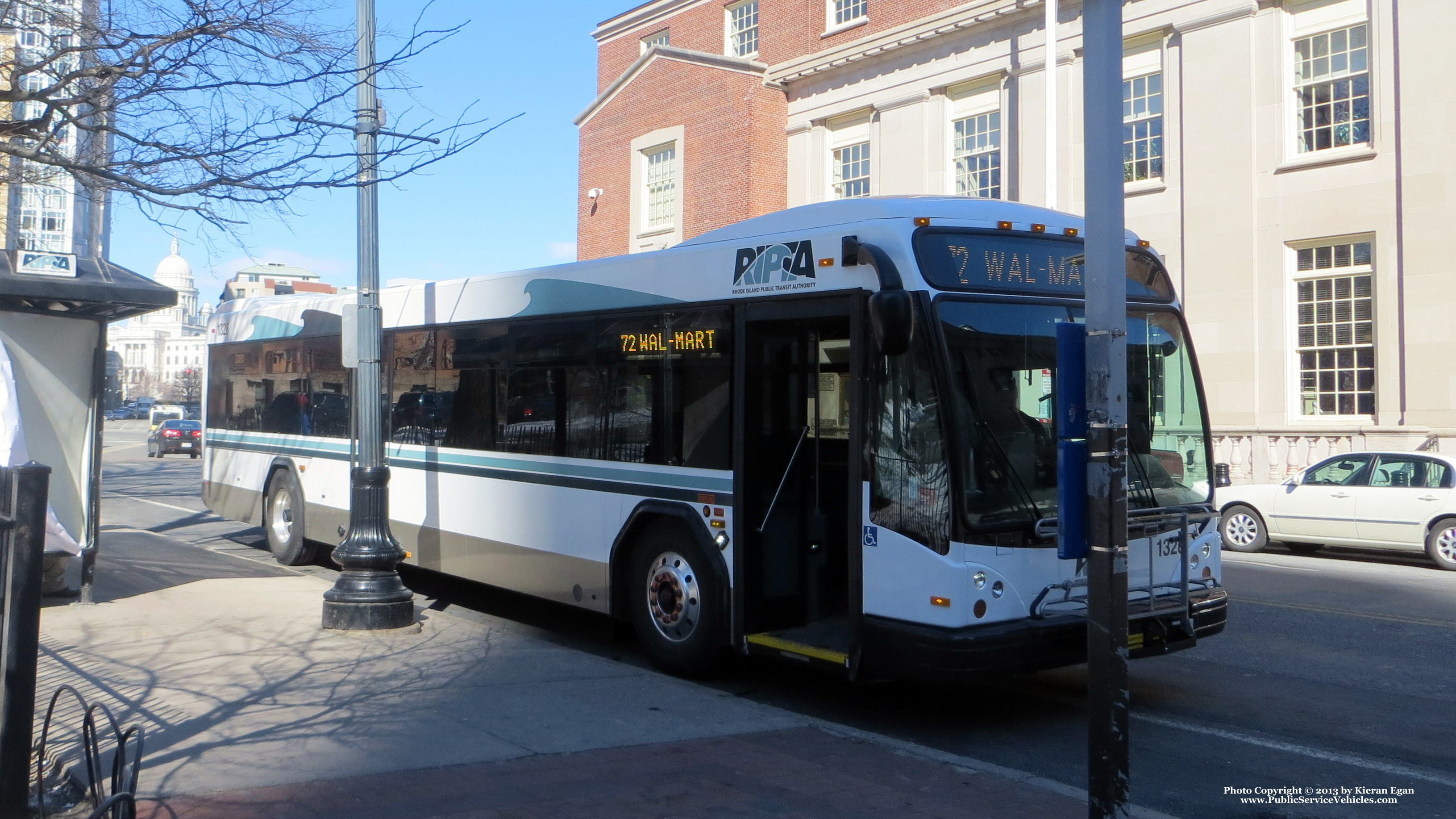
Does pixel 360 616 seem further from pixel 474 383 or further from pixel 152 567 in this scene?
pixel 152 567

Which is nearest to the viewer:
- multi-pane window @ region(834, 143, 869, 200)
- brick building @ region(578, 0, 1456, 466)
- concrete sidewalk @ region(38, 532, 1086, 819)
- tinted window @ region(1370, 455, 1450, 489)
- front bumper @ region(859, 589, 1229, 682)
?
concrete sidewalk @ region(38, 532, 1086, 819)

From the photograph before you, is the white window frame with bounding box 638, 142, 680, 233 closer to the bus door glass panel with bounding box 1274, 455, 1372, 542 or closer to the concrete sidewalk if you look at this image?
the bus door glass panel with bounding box 1274, 455, 1372, 542

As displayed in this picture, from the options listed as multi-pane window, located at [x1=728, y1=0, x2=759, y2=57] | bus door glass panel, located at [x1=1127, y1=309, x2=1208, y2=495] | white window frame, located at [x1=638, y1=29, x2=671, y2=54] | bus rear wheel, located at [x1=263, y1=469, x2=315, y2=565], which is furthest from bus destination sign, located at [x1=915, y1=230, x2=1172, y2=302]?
white window frame, located at [x1=638, y1=29, x2=671, y2=54]

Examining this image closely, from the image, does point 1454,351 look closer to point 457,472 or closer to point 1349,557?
point 1349,557

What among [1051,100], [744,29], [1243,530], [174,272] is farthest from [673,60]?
[174,272]

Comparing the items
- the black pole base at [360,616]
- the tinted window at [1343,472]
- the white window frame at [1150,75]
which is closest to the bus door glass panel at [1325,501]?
the tinted window at [1343,472]

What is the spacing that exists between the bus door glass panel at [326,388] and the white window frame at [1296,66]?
57.6 feet

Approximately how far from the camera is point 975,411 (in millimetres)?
6879

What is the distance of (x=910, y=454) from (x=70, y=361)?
7.99m

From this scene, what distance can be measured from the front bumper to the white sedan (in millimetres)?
9836

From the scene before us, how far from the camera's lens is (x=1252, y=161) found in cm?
2252

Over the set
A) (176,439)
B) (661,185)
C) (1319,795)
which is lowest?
(1319,795)

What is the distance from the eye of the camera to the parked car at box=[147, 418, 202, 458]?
150ft

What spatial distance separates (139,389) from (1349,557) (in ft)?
516
